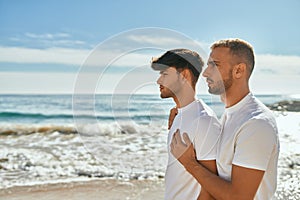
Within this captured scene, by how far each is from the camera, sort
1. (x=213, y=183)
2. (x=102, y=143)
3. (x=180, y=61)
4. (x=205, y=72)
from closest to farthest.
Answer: (x=213, y=183) → (x=205, y=72) → (x=180, y=61) → (x=102, y=143)

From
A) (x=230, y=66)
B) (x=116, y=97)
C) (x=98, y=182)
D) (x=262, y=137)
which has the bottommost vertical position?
(x=98, y=182)

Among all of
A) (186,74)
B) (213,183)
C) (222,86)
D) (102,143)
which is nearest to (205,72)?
(222,86)

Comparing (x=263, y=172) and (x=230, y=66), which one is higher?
(x=230, y=66)

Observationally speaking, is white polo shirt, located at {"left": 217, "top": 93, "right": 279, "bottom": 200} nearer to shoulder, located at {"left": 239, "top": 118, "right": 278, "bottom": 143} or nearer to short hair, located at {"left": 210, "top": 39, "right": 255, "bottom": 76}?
shoulder, located at {"left": 239, "top": 118, "right": 278, "bottom": 143}

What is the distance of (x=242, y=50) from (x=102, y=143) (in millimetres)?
918

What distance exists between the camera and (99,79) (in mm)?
2035

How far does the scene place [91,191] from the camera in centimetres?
564

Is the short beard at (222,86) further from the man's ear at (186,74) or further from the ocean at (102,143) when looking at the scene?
the man's ear at (186,74)

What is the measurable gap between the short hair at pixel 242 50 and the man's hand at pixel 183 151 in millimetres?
413

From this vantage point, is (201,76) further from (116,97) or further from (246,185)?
(246,185)

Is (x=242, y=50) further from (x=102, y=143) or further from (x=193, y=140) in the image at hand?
(x=102, y=143)

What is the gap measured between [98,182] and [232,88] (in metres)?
4.60

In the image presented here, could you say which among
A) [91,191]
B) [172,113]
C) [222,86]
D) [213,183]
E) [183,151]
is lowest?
[91,191]

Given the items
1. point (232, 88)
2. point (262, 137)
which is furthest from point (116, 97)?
point (262, 137)
